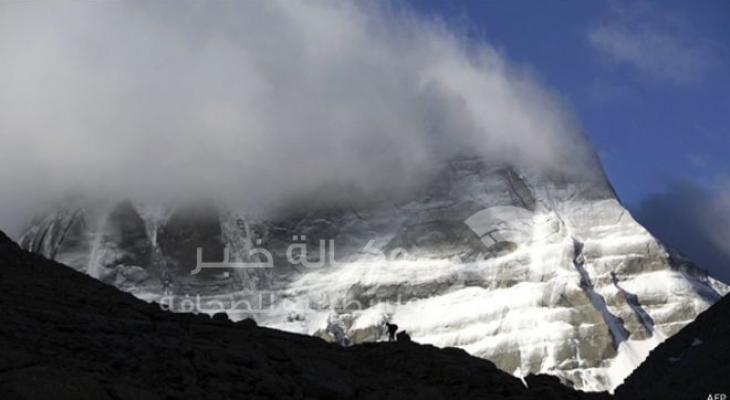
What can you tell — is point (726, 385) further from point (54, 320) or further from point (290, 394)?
point (54, 320)

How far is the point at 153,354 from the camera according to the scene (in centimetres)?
3938

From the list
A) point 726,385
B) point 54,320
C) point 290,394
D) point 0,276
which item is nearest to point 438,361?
point 290,394

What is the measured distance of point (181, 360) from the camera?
39.2 m

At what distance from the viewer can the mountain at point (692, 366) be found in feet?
130

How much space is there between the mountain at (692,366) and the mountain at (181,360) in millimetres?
2749

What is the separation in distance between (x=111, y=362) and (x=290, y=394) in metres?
5.45

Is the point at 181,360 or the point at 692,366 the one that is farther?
the point at 692,366

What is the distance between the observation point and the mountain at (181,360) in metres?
35.9

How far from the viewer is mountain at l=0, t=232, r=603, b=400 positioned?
35.9 meters

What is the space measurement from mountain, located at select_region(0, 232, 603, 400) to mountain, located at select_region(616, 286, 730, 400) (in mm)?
2749

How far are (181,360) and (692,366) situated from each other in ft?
53.6

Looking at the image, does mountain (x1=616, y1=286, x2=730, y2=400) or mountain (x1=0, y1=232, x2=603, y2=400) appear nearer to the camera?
mountain (x1=0, y1=232, x2=603, y2=400)

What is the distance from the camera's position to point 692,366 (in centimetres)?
4156

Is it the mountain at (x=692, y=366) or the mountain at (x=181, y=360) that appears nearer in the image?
the mountain at (x=181, y=360)
